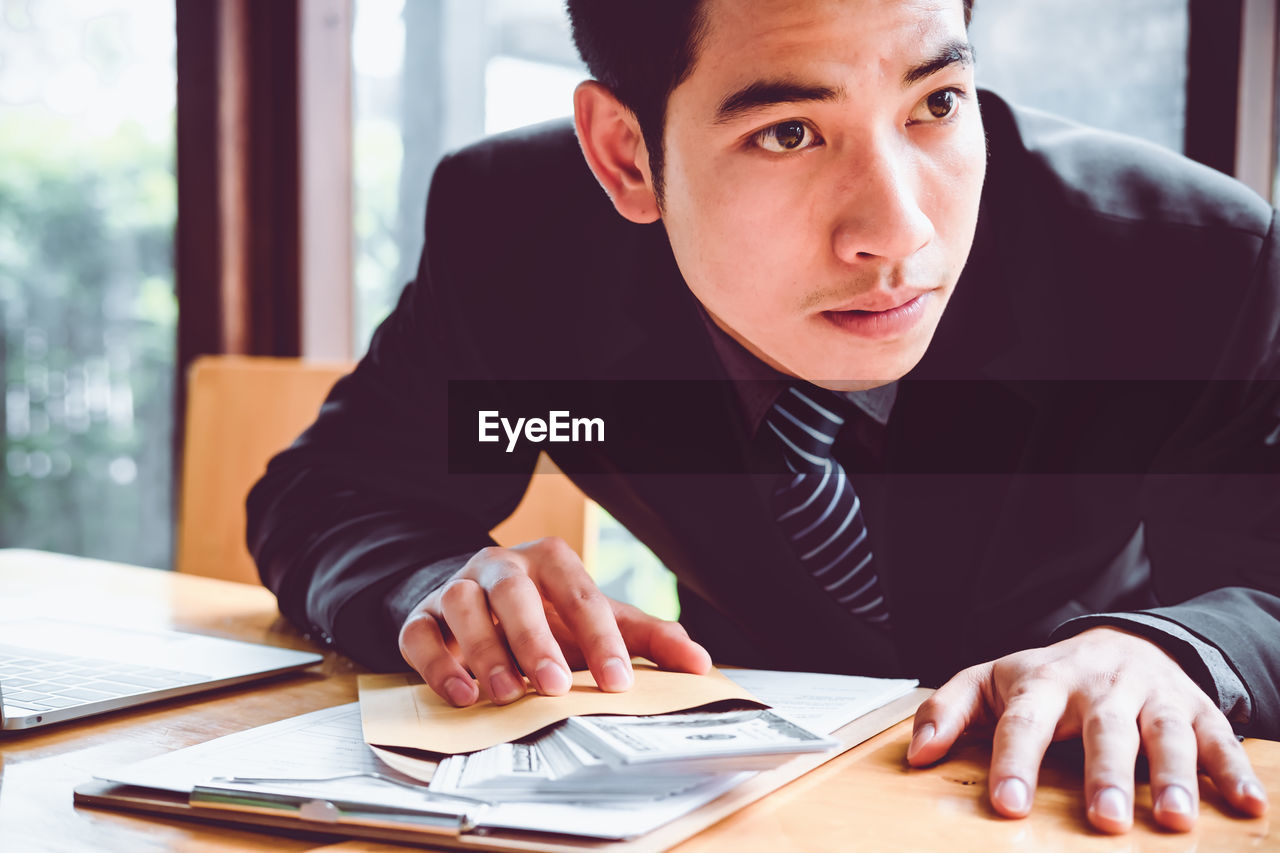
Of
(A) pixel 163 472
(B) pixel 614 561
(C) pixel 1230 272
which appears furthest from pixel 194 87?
(C) pixel 1230 272

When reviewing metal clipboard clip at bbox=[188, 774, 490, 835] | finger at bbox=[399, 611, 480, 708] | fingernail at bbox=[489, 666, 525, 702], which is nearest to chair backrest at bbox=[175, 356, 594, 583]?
finger at bbox=[399, 611, 480, 708]

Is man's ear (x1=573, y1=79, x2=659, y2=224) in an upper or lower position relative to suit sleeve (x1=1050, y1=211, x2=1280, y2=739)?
upper

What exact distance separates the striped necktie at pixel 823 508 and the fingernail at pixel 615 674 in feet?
1.42

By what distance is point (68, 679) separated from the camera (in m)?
0.81

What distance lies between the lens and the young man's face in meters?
0.83

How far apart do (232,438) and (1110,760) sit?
1.49 metres

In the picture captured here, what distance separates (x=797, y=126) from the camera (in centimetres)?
86

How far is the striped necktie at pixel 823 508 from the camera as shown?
1109 mm

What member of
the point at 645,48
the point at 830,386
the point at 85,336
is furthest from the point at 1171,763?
the point at 85,336

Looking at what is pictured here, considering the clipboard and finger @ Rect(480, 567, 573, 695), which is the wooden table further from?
finger @ Rect(480, 567, 573, 695)

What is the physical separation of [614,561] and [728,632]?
0.90 metres

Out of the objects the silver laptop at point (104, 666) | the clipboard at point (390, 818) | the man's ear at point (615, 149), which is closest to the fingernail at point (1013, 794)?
the clipboard at point (390, 818)

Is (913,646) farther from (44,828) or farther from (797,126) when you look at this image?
(44,828)

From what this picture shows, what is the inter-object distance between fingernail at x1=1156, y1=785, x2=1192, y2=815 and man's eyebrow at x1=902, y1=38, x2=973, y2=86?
21.1 inches
